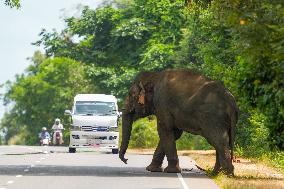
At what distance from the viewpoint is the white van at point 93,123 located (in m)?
40.2

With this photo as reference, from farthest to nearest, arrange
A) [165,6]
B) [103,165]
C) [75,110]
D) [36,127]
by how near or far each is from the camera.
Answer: [36,127]
[165,6]
[75,110]
[103,165]

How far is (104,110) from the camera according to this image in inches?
1613

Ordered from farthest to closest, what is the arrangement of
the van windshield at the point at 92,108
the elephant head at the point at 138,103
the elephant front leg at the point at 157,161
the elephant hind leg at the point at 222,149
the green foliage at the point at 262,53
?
the van windshield at the point at 92,108, the elephant head at the point at 138,103, the elephant front leg at the point at 157,161, the elephant hind leg at the point at 222,149, the green foliage at the point at 262,53

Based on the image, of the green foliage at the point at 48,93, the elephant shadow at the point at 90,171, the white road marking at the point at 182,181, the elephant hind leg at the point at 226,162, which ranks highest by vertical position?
the green foliage at the point at 48,93

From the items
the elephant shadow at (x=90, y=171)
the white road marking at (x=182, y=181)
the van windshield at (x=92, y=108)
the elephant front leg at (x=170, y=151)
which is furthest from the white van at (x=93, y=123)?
the white road marking at (x=182, y=181)

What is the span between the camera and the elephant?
24.4 metres

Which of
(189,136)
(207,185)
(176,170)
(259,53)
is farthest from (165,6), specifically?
(259,53)

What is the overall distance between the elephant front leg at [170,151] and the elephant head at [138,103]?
1.16 m

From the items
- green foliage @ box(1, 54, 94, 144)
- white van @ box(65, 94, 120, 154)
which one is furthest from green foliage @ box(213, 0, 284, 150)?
green foliage @ box(1, 54, 94, 144)

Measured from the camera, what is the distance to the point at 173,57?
186 ft

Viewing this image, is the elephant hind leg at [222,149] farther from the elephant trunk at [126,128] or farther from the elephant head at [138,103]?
the elephant trunk at [126,128]

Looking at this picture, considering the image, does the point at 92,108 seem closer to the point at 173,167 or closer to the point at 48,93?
the point at 173,167

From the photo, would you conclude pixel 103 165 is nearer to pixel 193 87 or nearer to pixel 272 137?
pixel 193 87

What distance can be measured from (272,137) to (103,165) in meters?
13.0
